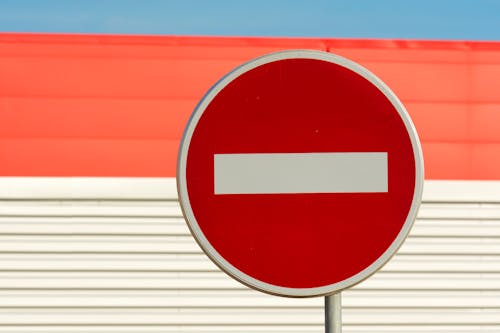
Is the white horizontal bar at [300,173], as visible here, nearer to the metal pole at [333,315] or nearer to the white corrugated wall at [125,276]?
the metal pole at [333,315]

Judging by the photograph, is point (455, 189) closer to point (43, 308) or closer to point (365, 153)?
point (43, 308)

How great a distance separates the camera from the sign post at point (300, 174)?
1622 millimetres

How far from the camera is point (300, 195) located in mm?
1633

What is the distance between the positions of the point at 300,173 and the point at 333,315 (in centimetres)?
26

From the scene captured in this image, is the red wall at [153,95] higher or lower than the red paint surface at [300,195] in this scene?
higher

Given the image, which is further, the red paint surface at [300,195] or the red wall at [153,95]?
the red wall at [153,95]

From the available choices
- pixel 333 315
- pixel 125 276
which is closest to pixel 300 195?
pixel 333 315

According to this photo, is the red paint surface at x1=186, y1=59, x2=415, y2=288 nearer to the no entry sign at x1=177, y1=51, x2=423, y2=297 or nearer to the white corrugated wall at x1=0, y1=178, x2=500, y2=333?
the no entry sign at x1=177, y1=51, x2=423, y2=297

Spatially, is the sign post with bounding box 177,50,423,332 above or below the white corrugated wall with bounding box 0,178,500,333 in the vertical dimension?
below

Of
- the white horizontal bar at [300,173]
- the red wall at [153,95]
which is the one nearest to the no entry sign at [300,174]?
the white horizontal bar at [300,173]

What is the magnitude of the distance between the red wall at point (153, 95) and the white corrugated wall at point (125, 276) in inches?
4.4

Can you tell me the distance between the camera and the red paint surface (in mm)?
1623

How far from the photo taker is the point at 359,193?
1640mm

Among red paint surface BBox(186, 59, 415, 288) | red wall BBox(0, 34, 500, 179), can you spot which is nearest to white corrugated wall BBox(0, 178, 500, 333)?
red wall BBox(0, 34, 500, 179)
